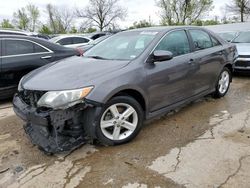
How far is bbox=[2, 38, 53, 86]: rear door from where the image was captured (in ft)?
18.4

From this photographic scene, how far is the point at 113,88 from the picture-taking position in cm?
337

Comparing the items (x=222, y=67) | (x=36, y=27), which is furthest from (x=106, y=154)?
(x=36, y=27)

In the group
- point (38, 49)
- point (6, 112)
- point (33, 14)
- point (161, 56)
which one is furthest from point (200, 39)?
point (33, 14)

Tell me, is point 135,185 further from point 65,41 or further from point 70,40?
point 70,40

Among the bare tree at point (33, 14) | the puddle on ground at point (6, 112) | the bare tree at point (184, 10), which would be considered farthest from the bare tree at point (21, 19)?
the puddle on ground at point (6, 112)

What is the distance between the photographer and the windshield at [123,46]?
4.03 m

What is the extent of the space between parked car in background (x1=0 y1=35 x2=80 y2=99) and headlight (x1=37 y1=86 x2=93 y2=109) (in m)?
2.77

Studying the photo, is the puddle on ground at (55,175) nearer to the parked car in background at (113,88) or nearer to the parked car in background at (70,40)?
the parked car in background at (113,88)

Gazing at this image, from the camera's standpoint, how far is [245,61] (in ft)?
24.9

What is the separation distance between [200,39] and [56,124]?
3.12 metres

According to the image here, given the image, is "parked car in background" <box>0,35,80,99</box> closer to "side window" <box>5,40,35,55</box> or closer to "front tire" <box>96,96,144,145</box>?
"side window" <box>5,40,35,55</box>

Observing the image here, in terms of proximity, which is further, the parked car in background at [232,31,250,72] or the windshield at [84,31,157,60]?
the parked car in background at [232,31,250,72]

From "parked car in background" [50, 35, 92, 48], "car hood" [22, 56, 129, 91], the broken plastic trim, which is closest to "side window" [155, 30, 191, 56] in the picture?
"car hood" [22, 56, 129, 91]

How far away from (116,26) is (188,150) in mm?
38092
